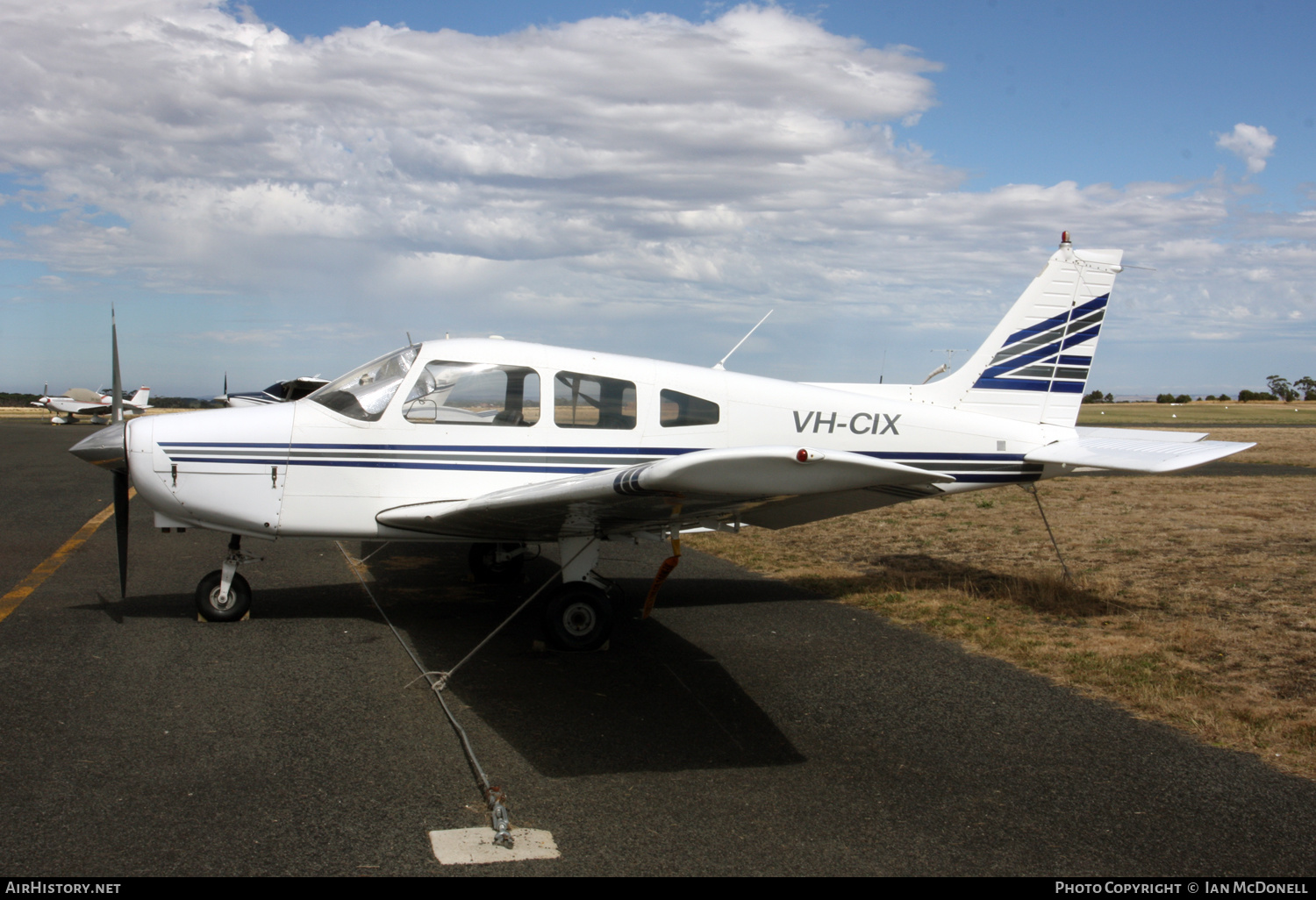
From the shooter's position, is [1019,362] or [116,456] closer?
[116,456]

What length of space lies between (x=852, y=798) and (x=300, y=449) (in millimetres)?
4567

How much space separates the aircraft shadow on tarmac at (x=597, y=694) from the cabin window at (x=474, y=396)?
159 cm

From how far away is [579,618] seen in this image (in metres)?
6.09

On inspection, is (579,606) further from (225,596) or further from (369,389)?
(225,596)

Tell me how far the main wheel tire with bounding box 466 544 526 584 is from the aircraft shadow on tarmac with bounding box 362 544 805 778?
53 centimetres

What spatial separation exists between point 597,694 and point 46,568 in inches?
247

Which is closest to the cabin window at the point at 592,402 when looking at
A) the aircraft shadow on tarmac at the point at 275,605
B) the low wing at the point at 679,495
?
the low wing at the point at 679,495

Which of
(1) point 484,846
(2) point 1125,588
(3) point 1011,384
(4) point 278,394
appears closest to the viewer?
(1) point 484,846

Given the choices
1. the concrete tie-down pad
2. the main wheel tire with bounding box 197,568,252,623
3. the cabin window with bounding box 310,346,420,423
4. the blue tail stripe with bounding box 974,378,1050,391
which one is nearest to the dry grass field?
the blue tail stripe with bounding box 974,378,1050,391

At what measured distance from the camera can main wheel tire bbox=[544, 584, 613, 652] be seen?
604cm

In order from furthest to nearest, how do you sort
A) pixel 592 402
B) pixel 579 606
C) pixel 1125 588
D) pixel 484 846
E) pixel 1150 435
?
pixel 1150 435, pixel 1125 588, pixel 592 402, pixel 579 606, pixel 484 846

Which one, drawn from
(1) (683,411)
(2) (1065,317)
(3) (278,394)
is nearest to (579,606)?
(1) (683,411)

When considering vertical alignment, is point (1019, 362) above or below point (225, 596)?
above
